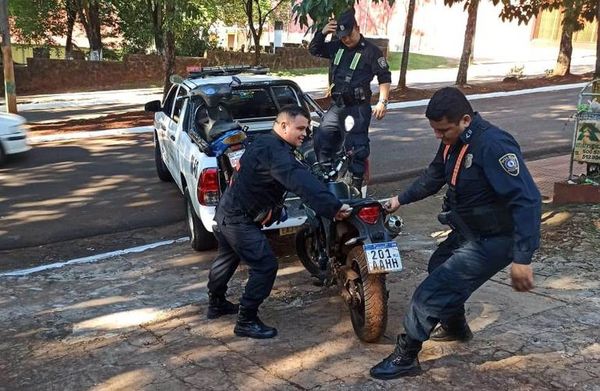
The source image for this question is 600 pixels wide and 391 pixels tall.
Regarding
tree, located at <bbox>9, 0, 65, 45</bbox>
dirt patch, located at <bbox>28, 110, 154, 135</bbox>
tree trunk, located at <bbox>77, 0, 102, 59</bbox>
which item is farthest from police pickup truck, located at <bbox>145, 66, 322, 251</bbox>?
tree, located at <bbox>9, 0, 65, 45</bbox>

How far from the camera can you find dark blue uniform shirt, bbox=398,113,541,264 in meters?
3.06

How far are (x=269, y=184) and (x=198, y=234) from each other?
2.20 metres

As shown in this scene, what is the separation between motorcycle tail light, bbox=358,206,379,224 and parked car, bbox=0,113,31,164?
8.08m

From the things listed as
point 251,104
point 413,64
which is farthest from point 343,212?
point 413,64

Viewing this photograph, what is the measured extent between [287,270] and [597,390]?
283 cm

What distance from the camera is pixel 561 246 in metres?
5.64

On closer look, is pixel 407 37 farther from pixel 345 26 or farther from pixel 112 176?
pixel 345 26

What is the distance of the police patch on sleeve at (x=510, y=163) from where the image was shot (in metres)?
3.10

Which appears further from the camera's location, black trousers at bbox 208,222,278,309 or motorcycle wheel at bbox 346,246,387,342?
black trousers at bbox 208,222,278,309

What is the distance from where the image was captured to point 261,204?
163 inches

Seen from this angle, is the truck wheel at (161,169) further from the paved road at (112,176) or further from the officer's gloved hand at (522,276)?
the officer's gloved hand at (522,276)

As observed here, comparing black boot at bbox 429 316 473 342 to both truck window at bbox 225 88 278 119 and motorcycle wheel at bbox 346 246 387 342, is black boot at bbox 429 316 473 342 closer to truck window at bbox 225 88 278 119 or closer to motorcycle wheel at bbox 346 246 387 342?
motorcycle wheel at bbox 346 246 387 342

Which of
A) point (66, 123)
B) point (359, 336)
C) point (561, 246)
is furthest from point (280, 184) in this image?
point (66, 123)

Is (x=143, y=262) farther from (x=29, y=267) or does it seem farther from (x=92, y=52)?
(x=92, y=52)
